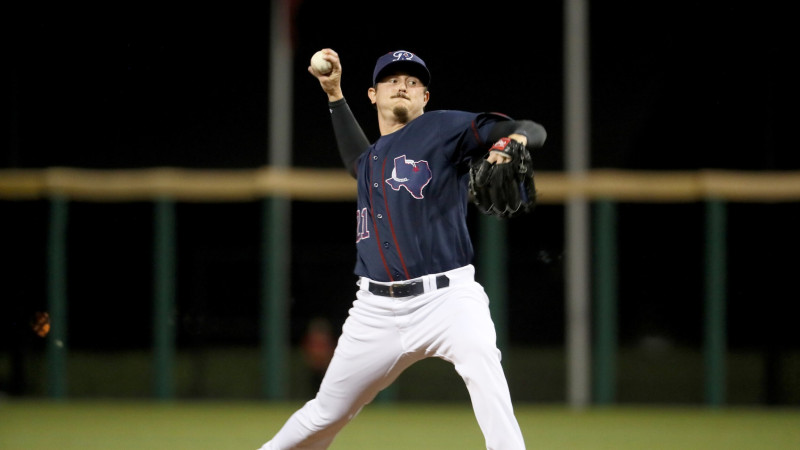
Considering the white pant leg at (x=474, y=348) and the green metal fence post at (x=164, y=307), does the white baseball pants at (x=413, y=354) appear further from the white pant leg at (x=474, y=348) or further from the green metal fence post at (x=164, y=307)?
the green metal fence post at (x=164, y=307)

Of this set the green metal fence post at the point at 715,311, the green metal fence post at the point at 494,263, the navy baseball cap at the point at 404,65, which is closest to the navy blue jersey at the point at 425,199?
the navy baseball cap at the point at 404,65

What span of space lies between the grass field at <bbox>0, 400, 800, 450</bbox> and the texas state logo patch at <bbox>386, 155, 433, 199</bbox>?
8.42 feet

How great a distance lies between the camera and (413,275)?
3793mm

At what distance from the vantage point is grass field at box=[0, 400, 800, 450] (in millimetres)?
6168

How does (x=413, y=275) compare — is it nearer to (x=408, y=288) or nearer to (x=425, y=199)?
(x=408, y=288)

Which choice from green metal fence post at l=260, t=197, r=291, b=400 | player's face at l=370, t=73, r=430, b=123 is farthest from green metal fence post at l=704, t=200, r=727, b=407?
player's face at l=370, t=73, r=430, b=123

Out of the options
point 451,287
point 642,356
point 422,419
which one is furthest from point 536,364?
point 451,287

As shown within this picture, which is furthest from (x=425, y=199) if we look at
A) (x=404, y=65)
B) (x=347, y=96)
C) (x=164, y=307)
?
(x=347, y=96)

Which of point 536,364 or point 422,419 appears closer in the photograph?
point 422,419

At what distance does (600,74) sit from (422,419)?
4.16m

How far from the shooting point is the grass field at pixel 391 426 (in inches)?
243

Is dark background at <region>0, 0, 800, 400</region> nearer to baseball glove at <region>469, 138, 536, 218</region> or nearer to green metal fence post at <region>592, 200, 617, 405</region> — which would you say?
green metal fence post at <region>592, 200, 617, 405</region>

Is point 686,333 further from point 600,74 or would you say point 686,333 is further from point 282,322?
point 282,322

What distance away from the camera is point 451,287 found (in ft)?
12.3
